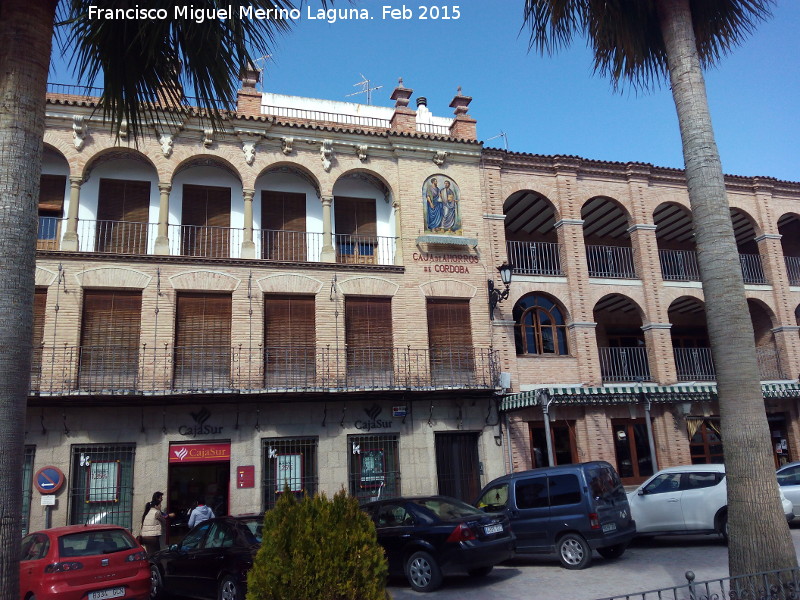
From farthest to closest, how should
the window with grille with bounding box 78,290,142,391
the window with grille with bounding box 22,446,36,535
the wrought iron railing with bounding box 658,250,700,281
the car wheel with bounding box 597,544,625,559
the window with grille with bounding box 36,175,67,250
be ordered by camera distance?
1. the wrought iron railing with bounding box 658,250,700,281
2. the window with grille with bounding box 36,175,67,250
3. the window with grille with bounding box 78,290,142,391
4. the window with grille with bounding box 22,446,36,535
5. the car wheel with bounding box 597,544,625,559

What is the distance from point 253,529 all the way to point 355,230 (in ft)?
36.1

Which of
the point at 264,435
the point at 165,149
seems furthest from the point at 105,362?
the point at 165,149

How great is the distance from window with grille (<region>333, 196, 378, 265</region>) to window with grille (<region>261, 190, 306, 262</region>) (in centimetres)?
106

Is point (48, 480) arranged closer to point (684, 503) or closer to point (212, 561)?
point (212, 561)

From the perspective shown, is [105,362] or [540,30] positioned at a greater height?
[540,30]

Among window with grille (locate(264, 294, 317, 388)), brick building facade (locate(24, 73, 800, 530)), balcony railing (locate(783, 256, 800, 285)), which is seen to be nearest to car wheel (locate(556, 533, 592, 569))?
brick building facade (locate(24, 73, 800, 530))

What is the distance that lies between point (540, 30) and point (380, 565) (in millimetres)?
7034

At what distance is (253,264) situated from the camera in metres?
17.5

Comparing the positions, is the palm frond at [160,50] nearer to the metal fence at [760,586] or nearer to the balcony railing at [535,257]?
the metal fence at [760,586]

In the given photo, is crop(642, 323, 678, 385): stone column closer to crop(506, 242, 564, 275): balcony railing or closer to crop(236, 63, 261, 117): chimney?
crop(506, 242, 564, 275): balcony railing

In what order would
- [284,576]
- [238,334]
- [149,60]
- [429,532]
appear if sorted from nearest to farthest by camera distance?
[284,576] → [149,60] → [429,532] → [238,334]

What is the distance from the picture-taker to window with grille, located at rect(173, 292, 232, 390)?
1648cm

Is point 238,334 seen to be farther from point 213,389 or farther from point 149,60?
point 149,60

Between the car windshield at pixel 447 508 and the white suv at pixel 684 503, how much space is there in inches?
164
